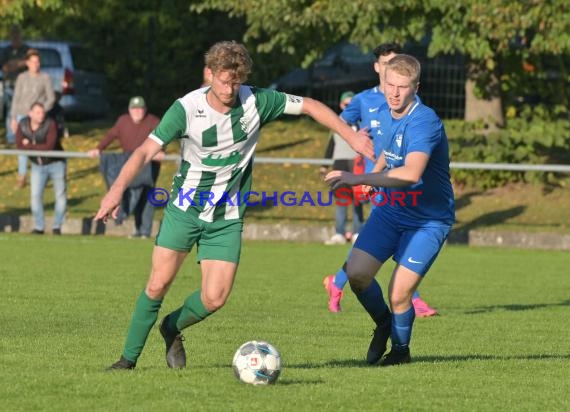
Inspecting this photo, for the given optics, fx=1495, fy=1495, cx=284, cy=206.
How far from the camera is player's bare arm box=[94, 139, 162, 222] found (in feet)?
26.9

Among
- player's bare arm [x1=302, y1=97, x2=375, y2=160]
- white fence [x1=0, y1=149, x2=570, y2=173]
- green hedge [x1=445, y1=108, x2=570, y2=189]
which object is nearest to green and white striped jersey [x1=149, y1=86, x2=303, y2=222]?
player's bare arm [x1=302, y1=97, x2=375, y2=160]

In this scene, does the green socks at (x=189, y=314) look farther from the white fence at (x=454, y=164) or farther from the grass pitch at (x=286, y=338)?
the white fence at (x=454, y=164)

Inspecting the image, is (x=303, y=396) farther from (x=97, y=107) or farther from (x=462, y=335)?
(x=97, y=107)

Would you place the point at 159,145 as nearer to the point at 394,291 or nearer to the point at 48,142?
the point at 394,291

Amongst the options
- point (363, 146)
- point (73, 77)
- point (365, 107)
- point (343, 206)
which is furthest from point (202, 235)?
point (73, 77)

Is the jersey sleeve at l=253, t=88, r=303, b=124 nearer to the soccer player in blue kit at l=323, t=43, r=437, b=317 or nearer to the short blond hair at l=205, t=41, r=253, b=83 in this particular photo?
the short blond hair at l=205, t=41, r=253, b=83

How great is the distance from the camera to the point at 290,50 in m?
24.4

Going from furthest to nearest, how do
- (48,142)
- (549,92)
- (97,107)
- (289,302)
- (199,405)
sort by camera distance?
1. (97,107)
2. (549,92)
3. (48,142)
4. (289,302)
5. (199,405)

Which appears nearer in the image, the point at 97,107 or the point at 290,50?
the point at 290,50

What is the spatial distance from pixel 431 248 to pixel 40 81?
15.5 m

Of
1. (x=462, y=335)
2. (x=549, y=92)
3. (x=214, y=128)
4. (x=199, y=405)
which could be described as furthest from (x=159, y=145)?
(x=549, y=92)

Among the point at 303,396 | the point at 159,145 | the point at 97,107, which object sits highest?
the point at 159,145

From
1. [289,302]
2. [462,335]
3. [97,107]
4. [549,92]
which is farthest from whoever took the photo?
[97,107]

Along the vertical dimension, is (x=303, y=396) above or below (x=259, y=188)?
above
